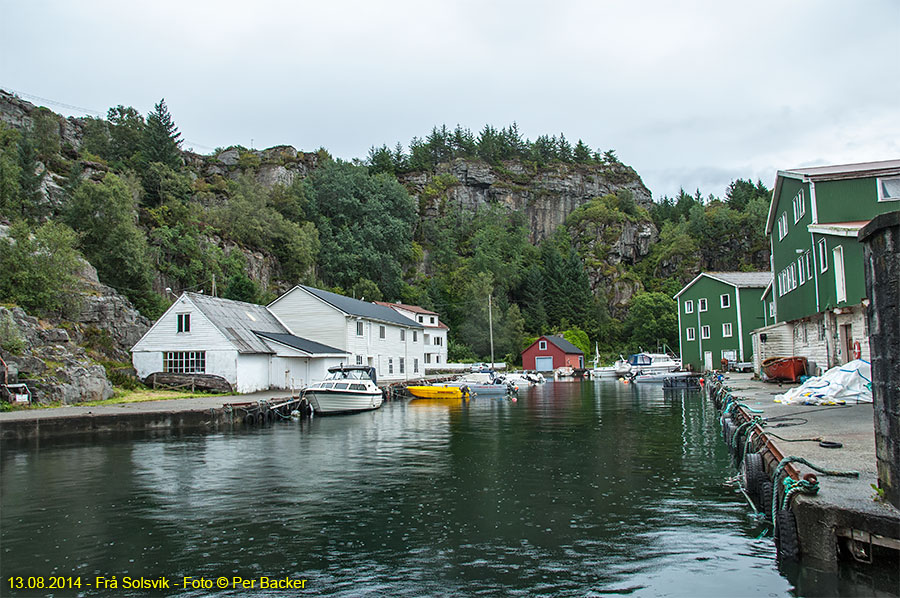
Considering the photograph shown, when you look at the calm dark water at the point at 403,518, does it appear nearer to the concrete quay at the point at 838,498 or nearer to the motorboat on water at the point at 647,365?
the concrete quay at the point at 838,498

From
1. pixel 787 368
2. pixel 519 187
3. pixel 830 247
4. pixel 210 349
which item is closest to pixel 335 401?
pixel 210 349

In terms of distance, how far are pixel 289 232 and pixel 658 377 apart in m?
43.1

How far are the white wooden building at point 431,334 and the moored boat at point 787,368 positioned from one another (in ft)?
147

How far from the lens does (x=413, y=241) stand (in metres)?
100

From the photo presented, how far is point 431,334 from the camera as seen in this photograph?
72.9 meters

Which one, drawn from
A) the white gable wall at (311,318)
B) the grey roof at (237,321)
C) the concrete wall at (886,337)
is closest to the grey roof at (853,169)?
the concrete wall at (886,337)

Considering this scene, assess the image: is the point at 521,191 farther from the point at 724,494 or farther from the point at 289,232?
the point at 724,494

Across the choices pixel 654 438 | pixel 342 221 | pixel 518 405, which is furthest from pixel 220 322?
pixel 342 221

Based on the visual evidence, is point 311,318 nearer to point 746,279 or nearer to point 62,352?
point 62,352

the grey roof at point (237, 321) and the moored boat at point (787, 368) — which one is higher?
the grey roof at point (237, 321)

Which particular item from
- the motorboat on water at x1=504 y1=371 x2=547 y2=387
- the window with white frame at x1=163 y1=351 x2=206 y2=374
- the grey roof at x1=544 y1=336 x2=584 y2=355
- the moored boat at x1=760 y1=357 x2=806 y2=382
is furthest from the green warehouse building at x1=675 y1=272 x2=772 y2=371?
the window with white frame at x1=163 y1=351 x2=206 y2=374

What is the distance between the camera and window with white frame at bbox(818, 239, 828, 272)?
2411 centimetres

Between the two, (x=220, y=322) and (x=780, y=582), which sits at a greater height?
(x=220, y=322)

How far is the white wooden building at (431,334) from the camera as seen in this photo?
71.2 m
